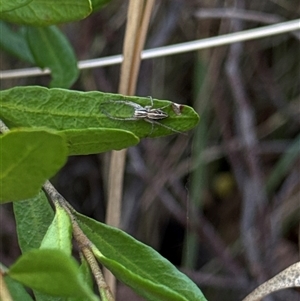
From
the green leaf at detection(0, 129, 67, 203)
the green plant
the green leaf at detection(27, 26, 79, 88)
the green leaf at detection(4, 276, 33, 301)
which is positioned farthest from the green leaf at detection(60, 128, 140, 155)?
the green leaf at detection(27, 26, 79, 88)

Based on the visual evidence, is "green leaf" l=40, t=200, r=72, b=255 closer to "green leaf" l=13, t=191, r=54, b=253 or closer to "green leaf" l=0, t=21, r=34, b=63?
"green leaf" l=13, t=191, r=54, b=253

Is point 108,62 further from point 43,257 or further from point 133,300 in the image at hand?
point 133,300

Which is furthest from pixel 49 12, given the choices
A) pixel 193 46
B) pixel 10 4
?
pixel 193 46

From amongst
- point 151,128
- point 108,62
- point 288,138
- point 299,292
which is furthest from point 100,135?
point 288,138

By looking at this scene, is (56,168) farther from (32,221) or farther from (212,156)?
(212,156)

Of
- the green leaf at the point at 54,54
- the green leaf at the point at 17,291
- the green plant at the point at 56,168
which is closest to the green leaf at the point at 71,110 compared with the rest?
the green plant at the point at 56,168

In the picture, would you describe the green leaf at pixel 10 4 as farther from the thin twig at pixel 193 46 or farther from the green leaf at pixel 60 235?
the thin twig at pixel 193 46
